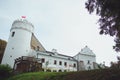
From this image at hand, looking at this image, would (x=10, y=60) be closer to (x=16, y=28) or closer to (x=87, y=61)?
(x=16, y=28)

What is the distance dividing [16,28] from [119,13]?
3406 cm

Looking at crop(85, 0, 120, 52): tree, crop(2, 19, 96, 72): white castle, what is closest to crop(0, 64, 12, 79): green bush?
crop(2, 19, 96, 72): white castle

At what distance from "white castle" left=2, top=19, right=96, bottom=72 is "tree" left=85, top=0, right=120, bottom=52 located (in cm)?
2700

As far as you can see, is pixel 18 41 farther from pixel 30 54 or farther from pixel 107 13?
pixel 107 13

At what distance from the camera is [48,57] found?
41.9 meters

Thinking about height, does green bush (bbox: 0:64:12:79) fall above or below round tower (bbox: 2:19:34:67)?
below

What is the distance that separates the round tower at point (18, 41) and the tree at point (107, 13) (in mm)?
29386

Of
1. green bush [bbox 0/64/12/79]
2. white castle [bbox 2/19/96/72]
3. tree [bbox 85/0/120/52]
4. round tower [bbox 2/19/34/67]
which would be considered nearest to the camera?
tree [bbox 85/0/120/52]

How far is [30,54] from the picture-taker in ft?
135

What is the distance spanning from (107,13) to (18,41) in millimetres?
31516

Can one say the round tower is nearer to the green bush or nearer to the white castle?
the white castle

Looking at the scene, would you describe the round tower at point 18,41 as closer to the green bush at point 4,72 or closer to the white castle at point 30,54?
the white castle at point 30,54

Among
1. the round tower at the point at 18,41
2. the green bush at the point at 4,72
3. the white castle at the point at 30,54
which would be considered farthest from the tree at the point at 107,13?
the round tower at the point at 18,41

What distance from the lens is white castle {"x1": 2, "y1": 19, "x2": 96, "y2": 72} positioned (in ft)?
126
